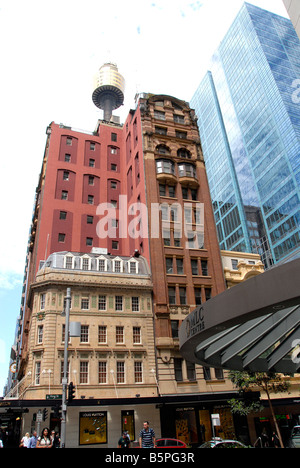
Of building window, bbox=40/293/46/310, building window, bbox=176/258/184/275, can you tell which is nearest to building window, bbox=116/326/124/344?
building window, bbox=40/293/46/310

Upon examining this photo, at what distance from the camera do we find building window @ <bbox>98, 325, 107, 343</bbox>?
38.4 metres

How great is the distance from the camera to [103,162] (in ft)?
212

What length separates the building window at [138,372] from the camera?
3781cm

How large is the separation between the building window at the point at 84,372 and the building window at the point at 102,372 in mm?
1287

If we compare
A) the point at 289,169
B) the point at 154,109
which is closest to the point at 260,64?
the point at 289,169

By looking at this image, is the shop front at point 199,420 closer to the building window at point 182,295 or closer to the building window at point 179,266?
the building window at point 182,295

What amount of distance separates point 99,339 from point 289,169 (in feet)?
277

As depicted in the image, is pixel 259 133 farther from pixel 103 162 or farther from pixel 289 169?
pixel 103 162

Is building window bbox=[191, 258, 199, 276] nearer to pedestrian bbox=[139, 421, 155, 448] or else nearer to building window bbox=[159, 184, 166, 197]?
building window bbox=[159, 184, 166, 197]

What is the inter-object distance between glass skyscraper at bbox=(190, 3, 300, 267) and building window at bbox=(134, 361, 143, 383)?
2767 inches

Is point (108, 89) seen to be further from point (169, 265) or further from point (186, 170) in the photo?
point (169, 265)

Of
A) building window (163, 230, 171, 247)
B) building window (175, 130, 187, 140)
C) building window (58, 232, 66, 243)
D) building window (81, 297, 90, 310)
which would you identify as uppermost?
building window (175, 130, 187, 140)
